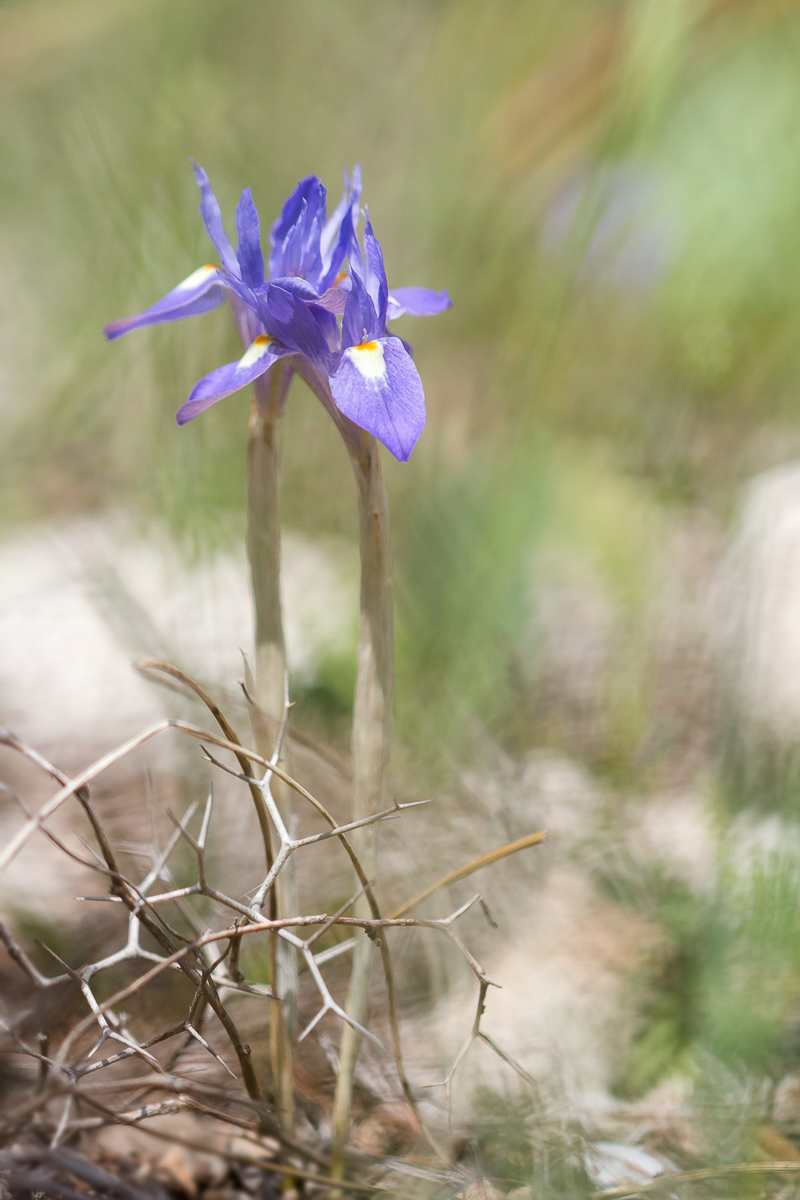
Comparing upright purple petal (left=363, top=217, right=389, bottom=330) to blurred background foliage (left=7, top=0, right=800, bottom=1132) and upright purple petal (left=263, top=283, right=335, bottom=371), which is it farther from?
blurred background foliage (left=7, top=0, right=800, bottom=1132)

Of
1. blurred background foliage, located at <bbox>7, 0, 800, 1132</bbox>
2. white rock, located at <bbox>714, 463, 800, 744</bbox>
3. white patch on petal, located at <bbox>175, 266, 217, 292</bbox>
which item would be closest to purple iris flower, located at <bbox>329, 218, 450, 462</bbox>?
white patch on petal, located at <bbox>175, 266, 217, 292</bbox>

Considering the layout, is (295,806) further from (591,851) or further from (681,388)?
(681,388)

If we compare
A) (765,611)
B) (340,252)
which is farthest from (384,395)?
(765,611)

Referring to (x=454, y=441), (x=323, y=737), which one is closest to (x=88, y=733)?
(x=323, y=737)

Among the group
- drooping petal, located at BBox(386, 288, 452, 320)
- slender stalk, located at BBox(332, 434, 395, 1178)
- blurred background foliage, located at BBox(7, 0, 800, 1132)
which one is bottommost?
slender stalk, located at BBox(332, 434, 395, 1178)

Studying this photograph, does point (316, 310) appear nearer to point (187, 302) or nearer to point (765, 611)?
point (187, 302)
